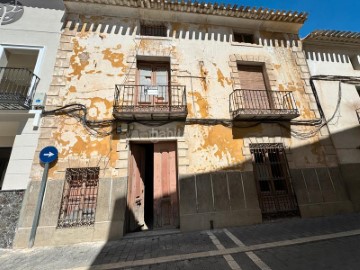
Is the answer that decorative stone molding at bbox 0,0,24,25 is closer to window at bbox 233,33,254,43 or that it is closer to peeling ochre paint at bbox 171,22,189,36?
peeling ochre paint at bbox 171,22,189,36

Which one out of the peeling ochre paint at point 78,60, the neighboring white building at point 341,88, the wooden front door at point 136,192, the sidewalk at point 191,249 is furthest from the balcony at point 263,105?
the peeling ochre paint at point 78,60

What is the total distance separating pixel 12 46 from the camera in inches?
236

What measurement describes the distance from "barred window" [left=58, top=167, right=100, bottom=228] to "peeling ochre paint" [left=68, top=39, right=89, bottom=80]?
3290 millimetres

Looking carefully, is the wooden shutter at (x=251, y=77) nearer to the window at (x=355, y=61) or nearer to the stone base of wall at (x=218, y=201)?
the stone base of wall at (x=218, y=201)

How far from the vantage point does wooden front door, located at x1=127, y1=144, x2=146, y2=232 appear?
5.31 metres

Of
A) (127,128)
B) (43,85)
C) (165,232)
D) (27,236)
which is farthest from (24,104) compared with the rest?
(165,232)

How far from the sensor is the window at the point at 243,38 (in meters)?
7.83

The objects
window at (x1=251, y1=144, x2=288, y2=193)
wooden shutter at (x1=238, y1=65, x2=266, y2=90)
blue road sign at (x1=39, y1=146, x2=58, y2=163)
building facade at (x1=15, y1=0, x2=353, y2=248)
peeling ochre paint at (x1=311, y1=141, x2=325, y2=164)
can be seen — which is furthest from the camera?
wooden shutter at (x1=238, y1=65, x2=266, y2=90)

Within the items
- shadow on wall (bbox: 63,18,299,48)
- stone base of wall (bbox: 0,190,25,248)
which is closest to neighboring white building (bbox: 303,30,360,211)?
shadow on wall (bbox: 63,18,299,48)

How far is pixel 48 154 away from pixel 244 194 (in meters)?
5.97

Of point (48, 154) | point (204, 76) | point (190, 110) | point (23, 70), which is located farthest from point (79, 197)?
point (204, 76)

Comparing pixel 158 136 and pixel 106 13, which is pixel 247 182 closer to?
pixel 158 136

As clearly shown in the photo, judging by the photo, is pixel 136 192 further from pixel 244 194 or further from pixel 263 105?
pixel 263 105

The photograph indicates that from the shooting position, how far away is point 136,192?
558 cm
